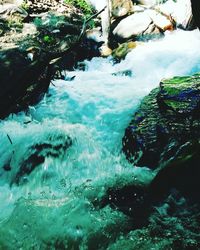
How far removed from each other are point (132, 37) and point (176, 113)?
6.39 metres

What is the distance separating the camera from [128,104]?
7.02 metres

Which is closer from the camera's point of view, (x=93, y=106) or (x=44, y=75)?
(x=44, y=75)

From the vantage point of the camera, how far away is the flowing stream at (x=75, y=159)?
3811 mm

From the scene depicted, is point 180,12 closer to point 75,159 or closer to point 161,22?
point 161,22

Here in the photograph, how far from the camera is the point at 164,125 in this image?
496 centimetres

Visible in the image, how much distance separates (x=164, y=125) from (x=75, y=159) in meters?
1.61

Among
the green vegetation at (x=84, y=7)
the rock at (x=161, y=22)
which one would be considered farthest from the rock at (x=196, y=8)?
the green vegetation at (x=84, y=7)

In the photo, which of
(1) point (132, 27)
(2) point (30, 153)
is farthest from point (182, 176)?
(1) point (132, 27)

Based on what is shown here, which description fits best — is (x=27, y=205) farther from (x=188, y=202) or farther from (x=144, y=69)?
(x=144, y=69)

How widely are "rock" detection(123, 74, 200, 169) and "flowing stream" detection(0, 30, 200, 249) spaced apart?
26cm

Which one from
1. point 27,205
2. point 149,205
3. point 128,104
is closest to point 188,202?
point 149,205

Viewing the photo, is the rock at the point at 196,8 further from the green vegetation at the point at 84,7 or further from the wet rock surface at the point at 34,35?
the green vegetation at the point at 84,7

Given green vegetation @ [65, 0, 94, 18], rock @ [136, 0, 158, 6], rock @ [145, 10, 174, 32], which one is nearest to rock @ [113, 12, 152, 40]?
rock @ [145, 10, 174, 32]

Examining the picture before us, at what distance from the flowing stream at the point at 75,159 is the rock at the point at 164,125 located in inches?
10.4
